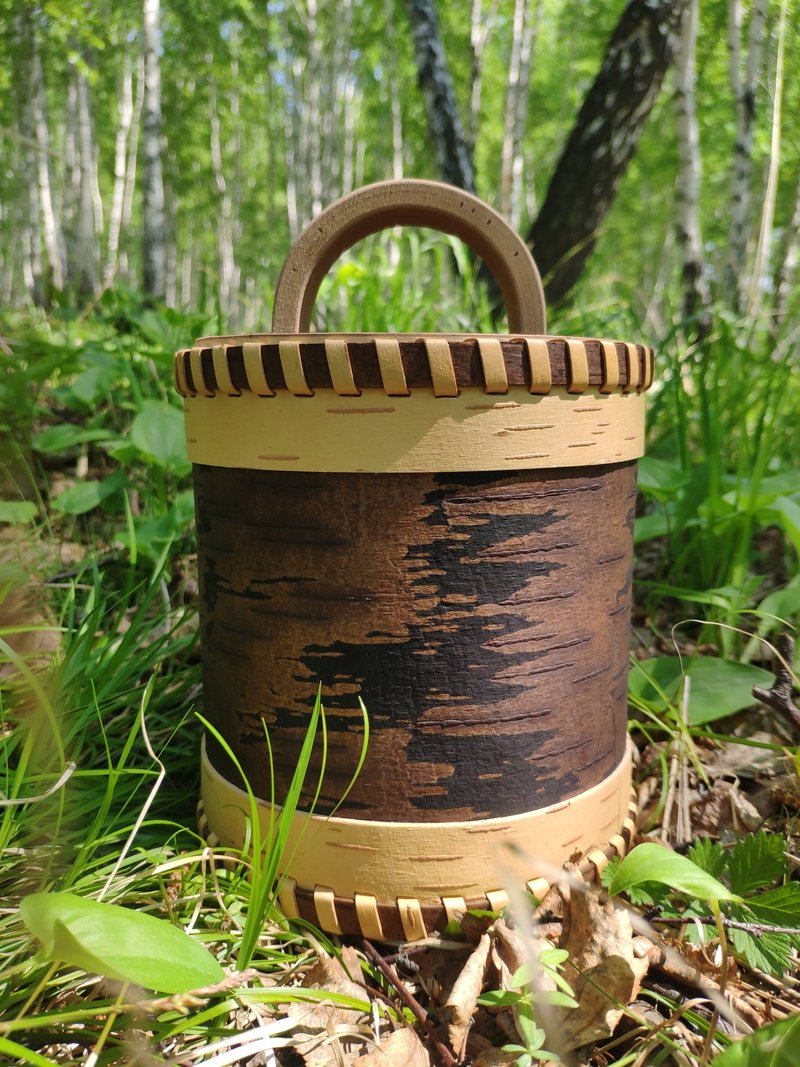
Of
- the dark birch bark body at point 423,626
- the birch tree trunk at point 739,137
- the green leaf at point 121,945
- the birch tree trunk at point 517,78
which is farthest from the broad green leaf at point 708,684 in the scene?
the birch tree trunk at point 517,78

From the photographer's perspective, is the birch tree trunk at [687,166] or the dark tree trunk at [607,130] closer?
the dark tree trunk at [607,130]

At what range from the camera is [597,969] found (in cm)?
91

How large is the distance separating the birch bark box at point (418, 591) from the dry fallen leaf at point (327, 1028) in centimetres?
10

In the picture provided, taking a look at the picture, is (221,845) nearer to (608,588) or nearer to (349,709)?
(349,709)

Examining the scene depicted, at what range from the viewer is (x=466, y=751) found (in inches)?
40.5

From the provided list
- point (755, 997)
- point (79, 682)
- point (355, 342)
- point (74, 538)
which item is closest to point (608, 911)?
point (755, 997)

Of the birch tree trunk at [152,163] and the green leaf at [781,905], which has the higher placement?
the birch tree trunk at [152,163]

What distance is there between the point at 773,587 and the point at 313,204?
42.0 feet

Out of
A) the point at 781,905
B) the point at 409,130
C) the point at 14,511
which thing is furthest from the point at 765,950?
the point at 409,130

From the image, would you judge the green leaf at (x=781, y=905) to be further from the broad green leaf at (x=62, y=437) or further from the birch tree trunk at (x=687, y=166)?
the birch tree trunk at (x=687, y=166)

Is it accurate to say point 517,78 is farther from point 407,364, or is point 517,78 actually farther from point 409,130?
point 407,364

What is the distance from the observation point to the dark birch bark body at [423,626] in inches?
39.1

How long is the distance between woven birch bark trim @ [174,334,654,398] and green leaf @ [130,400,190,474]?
34.1 inches

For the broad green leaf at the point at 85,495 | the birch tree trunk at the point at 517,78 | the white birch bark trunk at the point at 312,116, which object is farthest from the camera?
Result: the white birch bark trunk at the point at 312,116
